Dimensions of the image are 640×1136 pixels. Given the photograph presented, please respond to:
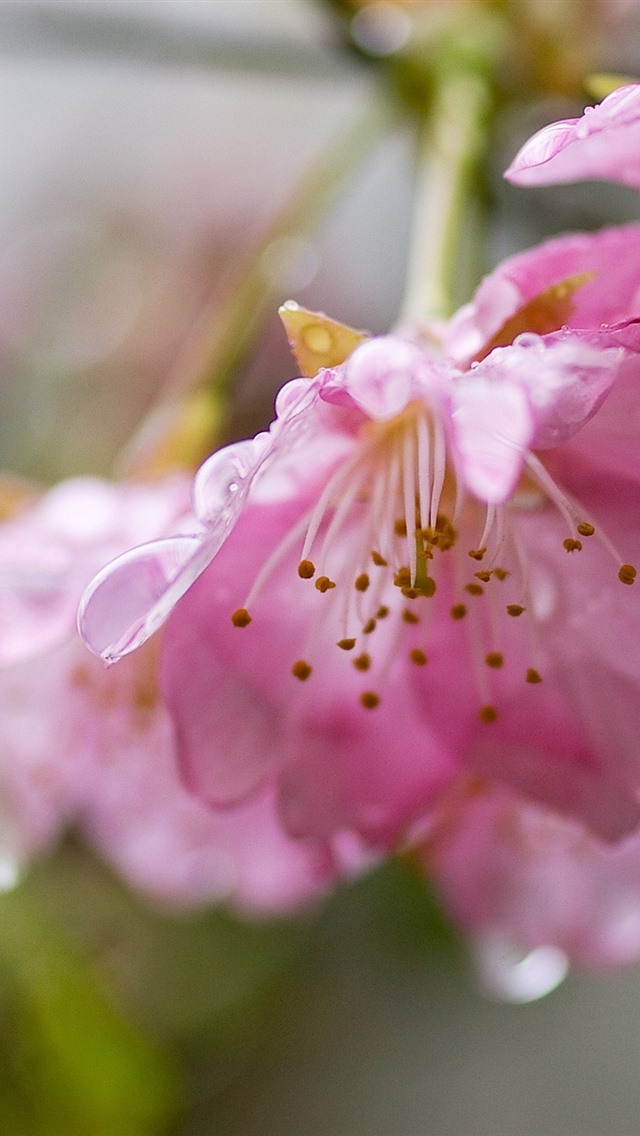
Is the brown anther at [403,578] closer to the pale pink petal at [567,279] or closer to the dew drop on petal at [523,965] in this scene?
the pale pink petal at [567,279]

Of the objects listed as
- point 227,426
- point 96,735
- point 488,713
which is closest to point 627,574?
point 488,713

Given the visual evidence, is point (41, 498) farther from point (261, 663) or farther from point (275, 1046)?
point (275, 1046)

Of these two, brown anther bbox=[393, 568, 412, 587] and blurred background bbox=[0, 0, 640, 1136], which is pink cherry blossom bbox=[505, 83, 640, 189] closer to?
brown anther bbox=[393, 568, 412, 587]

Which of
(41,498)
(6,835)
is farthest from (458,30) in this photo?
(6,835)

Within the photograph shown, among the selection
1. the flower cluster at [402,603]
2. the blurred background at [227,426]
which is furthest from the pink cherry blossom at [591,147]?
the blurred background at [227,426]

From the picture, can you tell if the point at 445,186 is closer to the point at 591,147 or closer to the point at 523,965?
the point at 591,147
